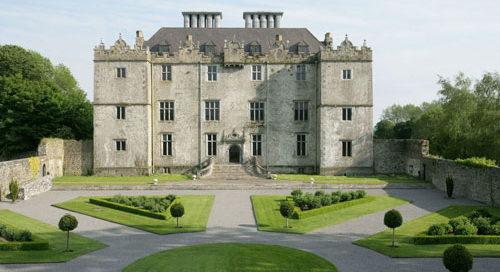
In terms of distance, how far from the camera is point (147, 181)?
42.1 meters

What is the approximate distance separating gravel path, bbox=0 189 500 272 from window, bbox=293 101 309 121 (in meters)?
18.1

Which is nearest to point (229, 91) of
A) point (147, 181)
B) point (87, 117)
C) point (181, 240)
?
point (147, 181)

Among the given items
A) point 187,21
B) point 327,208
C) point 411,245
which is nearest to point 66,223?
point 411,245

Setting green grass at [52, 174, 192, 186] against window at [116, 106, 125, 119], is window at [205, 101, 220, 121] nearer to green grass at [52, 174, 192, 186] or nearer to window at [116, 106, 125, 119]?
green grass at [52, 174, 192, 186]

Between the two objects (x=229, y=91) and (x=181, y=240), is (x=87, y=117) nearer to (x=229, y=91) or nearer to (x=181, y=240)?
(x=229, y=91)

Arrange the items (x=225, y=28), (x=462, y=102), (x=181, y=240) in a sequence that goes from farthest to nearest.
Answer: (x=225, y=28) → (x=462, y=102) → (x=181, y=240)

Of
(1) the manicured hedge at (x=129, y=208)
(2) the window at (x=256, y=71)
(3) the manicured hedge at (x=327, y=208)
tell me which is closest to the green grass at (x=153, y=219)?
(1) the manicured hedge at (x=129, y=208)

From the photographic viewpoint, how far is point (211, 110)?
159 feet

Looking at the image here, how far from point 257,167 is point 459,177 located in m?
20.0

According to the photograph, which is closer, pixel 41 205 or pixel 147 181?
pixel 41 205

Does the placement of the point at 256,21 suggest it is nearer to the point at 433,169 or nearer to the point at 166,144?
the point at 166,144

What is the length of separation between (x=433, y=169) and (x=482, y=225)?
19.1 meters

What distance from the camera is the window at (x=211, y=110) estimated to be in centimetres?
4838

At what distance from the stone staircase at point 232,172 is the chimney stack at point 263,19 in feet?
71.8
